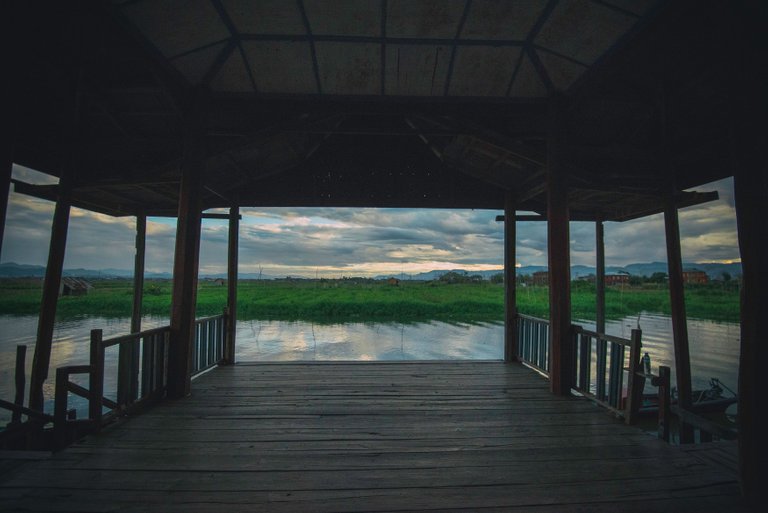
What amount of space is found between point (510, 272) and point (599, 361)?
288 cm

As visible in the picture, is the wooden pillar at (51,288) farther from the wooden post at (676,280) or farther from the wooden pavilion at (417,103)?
the wooden post at (676,280)

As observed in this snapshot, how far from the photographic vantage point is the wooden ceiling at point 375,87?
144 inches

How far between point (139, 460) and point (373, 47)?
4.61 meters

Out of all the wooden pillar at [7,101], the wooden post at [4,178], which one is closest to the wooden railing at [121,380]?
the wooden post at [4,178]

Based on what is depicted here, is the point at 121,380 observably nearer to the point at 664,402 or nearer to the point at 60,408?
the point at 60,408

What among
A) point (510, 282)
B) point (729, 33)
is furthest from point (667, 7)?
point (510, 282)

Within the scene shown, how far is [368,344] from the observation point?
61.8 ft

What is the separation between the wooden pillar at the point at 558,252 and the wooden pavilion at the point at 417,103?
0.06 ft

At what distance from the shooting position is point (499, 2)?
3615mm

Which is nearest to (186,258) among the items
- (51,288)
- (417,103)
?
(51,288)

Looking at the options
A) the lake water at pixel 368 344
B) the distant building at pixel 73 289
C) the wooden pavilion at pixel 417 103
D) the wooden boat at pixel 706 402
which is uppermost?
the wooden pavilion at pixel 417 103

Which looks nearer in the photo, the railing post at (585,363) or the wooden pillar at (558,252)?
the railing post at (585,363)

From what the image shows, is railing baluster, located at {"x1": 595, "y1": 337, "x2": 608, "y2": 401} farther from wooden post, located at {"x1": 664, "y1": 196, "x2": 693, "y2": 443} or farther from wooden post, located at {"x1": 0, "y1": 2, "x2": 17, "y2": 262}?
wooden post, located at {"x1": 0, "y1": 2, "x2": 17, "y2": 262}

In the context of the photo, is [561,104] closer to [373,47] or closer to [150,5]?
[373,47]
